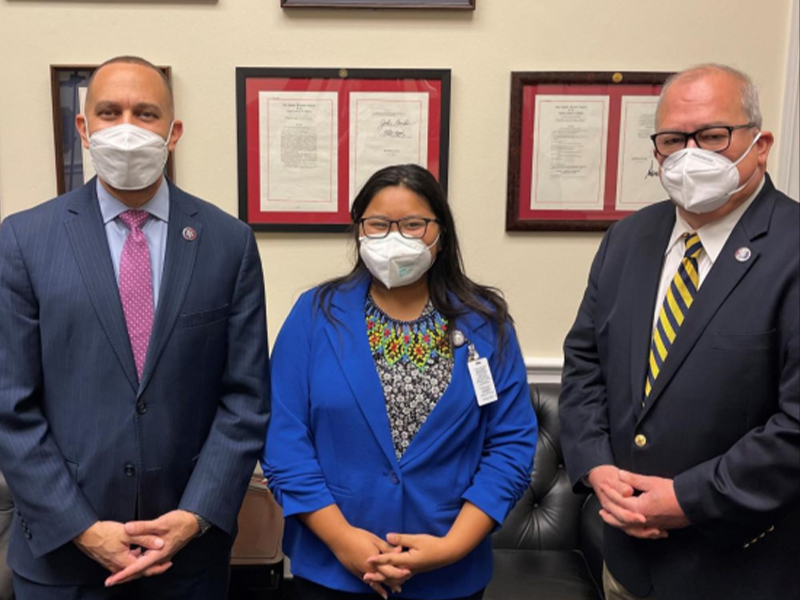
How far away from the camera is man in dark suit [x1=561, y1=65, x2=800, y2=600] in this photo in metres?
1.37

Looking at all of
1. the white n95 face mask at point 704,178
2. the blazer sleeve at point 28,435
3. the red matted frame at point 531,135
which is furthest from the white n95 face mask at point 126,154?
the red matted frame at point 531,135

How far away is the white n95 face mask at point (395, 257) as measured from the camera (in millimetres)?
1584

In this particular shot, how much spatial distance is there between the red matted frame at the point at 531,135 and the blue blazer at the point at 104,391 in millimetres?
1214

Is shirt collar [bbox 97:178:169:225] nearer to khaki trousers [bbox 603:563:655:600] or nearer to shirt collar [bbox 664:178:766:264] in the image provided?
shirt collar [bbox 664:178:766:264]

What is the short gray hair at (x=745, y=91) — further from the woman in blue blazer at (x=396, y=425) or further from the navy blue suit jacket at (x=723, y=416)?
the woman in blue blazer at (x=396, y=425)

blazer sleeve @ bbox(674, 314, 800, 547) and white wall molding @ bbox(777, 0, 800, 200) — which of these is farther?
white wall molding @ bbox(777, 0, 800, 200)

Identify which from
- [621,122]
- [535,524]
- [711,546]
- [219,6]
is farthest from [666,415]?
[219,6]

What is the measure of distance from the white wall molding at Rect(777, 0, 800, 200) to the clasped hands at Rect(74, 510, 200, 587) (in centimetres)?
219

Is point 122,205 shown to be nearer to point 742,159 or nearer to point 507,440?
point 507,440

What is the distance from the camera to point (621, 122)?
2.51 m

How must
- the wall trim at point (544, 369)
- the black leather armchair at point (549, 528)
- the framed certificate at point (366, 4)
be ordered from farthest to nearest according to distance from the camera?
the wall trim at point (544, 369) → the framed certificate at point (366, 4) → the black leather armchair at point (549, 528)

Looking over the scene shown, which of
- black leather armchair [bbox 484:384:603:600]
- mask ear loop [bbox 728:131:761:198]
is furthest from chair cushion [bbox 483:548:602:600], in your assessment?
mask ear loop [bbox 728:131:761:198]

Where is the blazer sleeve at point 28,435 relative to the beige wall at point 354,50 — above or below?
below

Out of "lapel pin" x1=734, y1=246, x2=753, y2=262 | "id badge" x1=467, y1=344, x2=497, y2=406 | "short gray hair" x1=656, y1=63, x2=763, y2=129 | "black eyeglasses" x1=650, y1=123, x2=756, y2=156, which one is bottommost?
"id badge" x1=467, y1=344, x2=497, y2=406
